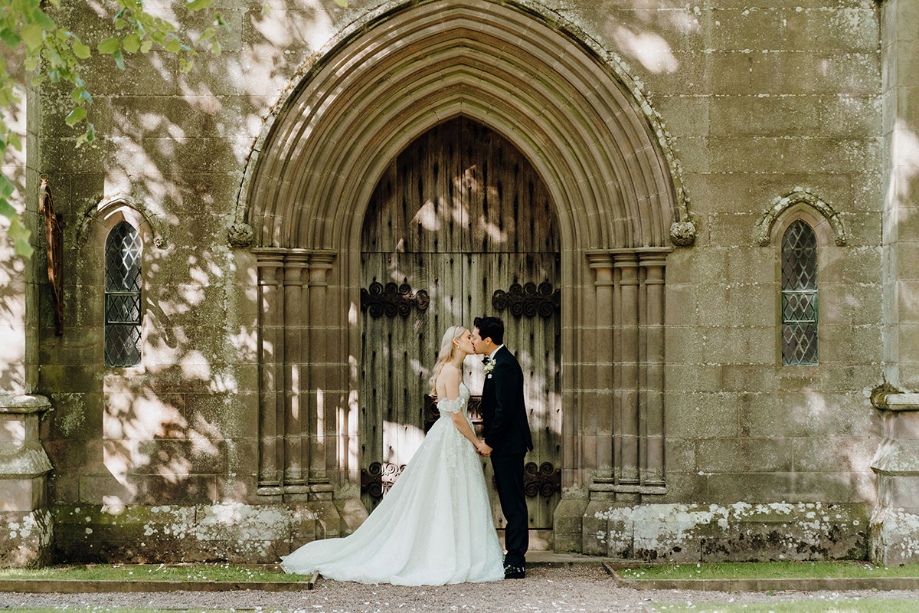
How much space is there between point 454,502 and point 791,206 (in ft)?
11.4

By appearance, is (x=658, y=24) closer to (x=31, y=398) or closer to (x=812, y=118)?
(x=812, y=118)

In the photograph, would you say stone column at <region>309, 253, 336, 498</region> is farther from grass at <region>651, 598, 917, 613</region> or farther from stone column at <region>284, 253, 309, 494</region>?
grass at <region>651, 598, 917, 613</region>

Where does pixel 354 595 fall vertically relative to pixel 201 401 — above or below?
below

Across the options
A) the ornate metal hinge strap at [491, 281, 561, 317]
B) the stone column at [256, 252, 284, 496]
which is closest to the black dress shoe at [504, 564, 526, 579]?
the stone column at [256, 252, 284, 496]

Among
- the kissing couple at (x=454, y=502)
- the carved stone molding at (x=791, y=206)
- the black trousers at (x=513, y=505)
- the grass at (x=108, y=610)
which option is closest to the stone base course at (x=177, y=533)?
the kissing couple at (x=454, y=502)

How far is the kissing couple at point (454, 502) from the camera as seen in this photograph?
6.43 m

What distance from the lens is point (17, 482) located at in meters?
6.68

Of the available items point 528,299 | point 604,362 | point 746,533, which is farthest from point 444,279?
point 746,533

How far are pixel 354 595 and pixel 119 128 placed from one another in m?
4.01

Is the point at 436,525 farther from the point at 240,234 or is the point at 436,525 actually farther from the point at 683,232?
the point at 683,232

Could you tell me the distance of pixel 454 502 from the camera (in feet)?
21.5

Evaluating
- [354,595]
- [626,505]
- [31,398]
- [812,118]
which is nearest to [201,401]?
[31,398]

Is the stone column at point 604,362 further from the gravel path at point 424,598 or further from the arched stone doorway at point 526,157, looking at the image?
the gravel path at point 424,598

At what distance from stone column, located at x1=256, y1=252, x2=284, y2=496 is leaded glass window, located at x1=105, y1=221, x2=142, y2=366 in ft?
3.31
